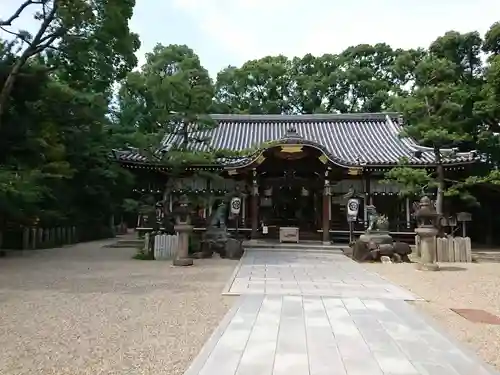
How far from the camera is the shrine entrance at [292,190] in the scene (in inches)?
723

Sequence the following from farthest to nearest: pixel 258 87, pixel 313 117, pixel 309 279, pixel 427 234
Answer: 1. pixel 258 87
2. pixel 313 117
3. pixel 427 234
4. pixel 309 279

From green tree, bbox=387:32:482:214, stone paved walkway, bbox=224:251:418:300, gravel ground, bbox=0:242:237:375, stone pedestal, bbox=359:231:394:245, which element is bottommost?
gravel ground, bbox=0:242:237:375

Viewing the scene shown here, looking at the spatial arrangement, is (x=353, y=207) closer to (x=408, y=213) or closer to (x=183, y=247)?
(x=408, y=213)

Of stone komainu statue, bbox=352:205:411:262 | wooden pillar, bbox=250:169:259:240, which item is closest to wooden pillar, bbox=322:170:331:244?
wooden pillar, bbox=250:169:259:240

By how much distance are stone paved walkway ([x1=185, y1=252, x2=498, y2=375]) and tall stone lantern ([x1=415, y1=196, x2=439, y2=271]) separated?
3.47 metres

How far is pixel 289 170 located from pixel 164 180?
17.6 ft

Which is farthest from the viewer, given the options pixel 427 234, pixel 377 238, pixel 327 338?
pixel 377 238

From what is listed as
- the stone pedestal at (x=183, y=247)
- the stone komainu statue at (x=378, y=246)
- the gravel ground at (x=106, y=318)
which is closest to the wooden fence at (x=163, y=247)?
A: the stone pedestal at (x=183, y=247)

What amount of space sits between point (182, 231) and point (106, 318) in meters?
6.24

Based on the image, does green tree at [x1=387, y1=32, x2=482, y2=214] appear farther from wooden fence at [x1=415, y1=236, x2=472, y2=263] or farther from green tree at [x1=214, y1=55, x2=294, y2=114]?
green tree at [x1=214, y1=55, x2=294, y2=114]

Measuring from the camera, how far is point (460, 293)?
25.9 ft

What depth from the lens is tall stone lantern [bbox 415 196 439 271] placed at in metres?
11.1

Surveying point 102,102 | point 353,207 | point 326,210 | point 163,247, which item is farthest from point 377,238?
point 102,102

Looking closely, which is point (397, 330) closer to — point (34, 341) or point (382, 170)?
point (34, 341)
